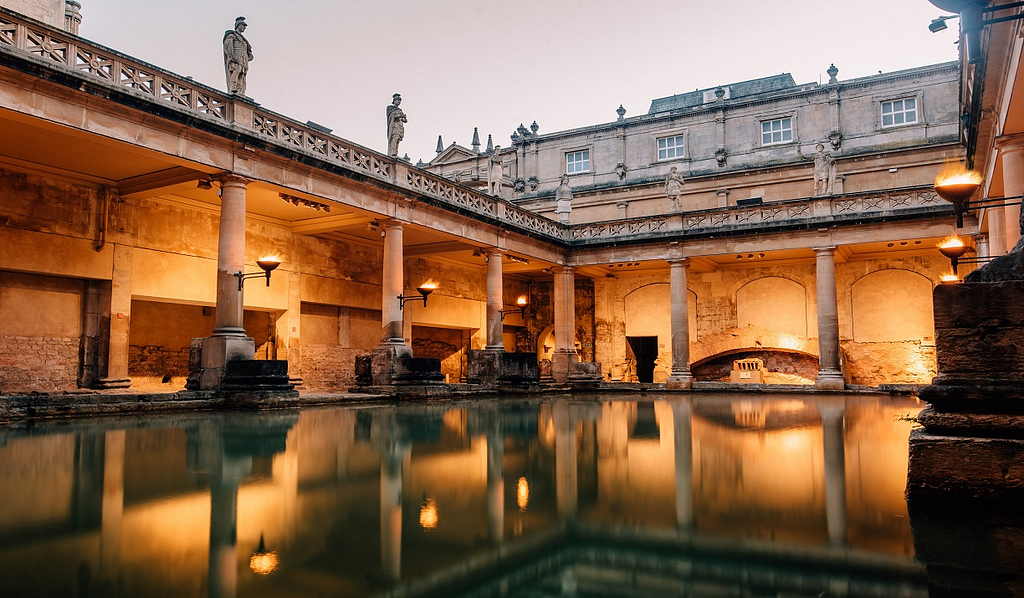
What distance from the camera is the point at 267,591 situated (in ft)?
6.95

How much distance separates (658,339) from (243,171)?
2039 cm

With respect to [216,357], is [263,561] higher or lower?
lower

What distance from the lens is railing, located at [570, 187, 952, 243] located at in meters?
21.2

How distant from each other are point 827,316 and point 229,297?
1844 cm

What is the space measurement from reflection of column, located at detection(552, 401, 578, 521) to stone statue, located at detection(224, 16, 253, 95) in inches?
391

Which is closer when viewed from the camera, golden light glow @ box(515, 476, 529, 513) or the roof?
golden light glow @ box(515, 476, 529, 513)

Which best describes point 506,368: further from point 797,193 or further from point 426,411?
point 797,193

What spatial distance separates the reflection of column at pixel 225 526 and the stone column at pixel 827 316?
20.8m

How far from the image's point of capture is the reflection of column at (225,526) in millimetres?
2189

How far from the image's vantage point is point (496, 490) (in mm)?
3891

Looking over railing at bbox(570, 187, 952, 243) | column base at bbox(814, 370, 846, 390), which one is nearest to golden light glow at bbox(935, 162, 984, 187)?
column base at bbox(814, 370, 846, 390)

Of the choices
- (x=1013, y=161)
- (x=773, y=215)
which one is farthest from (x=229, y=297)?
(x=773, y=215)

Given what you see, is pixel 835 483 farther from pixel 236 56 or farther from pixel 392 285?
pixel 392 285

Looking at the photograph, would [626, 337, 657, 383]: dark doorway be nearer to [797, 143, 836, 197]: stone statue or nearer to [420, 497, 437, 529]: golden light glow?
[797, 143, 836, 197]: stone statue
